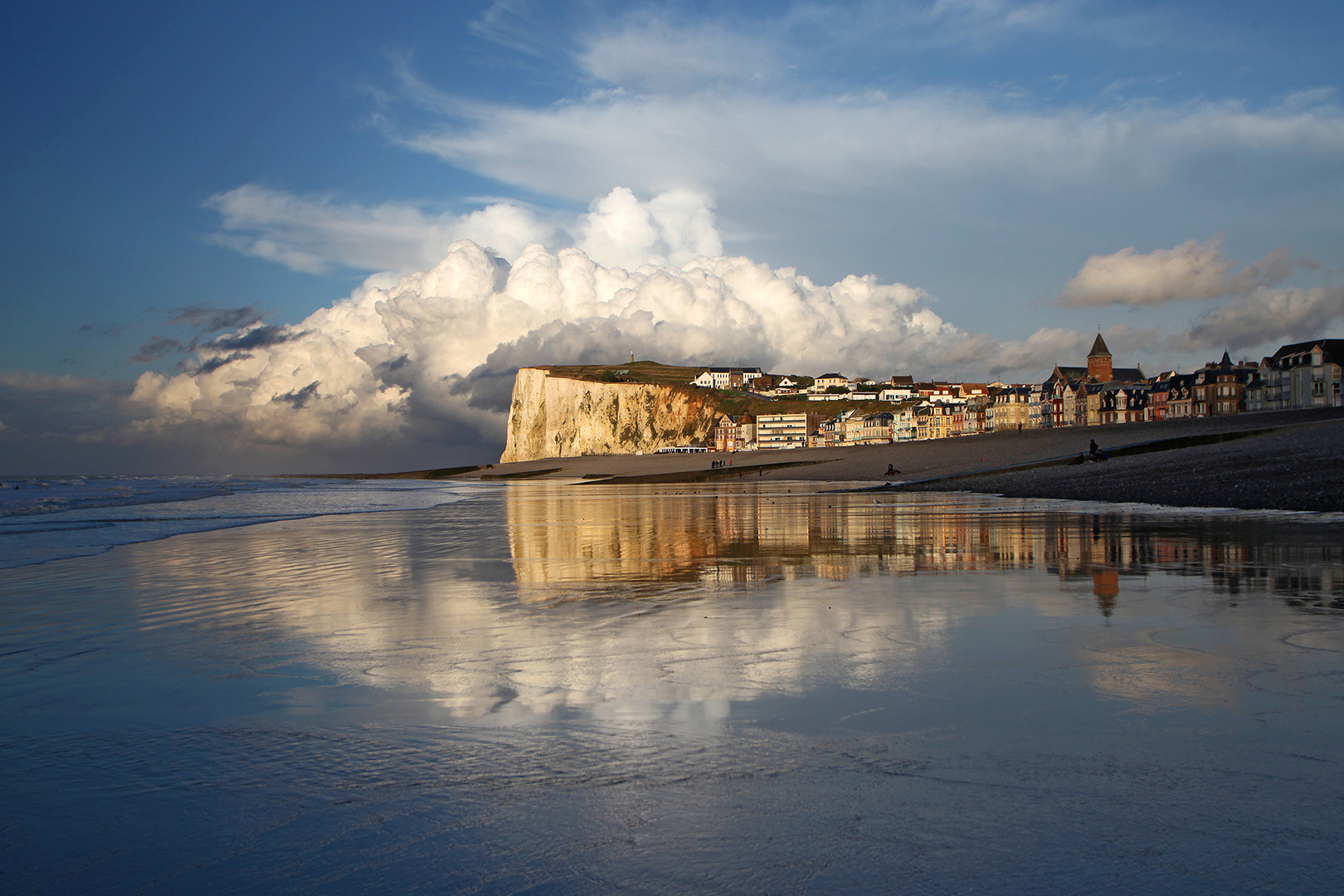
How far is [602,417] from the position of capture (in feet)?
475

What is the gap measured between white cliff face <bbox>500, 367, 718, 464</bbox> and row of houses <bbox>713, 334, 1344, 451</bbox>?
21.5 ft

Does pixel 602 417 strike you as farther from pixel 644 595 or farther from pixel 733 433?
pixel 644 595

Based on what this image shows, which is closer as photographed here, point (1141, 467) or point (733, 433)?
point (1141, 467)

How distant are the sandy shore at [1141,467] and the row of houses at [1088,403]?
989 inches

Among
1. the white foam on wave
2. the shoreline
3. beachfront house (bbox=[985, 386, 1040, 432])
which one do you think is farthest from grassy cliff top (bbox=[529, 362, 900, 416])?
the white foam on wave

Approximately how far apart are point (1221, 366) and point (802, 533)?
11589 cm

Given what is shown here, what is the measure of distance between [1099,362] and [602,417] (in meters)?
86.7

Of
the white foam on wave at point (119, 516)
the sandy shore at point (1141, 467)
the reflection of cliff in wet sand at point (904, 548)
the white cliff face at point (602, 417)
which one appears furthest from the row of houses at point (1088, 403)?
the white foam on wave at point (119, 516)

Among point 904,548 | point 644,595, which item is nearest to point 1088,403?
point 904,548

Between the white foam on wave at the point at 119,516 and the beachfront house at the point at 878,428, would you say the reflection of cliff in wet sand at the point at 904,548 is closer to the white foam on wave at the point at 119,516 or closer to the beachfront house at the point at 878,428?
the white foam on wave at the point at 119,516

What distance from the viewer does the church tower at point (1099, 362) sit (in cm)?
14138

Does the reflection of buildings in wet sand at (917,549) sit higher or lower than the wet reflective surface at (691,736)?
lower

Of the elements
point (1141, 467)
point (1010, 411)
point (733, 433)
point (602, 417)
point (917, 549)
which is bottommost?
point (917, 549)

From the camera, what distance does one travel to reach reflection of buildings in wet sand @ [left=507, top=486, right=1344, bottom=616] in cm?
886
